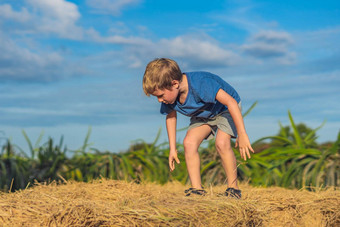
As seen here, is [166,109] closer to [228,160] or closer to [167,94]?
[167,94]

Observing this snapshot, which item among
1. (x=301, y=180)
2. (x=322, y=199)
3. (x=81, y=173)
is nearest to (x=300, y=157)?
(x=301, y=180)

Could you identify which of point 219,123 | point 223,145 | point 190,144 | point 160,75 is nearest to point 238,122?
point 223,145

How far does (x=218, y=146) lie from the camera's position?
11.3 ft

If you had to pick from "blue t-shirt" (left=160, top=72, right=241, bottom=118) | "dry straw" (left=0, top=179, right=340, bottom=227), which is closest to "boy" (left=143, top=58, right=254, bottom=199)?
"blue t-shirt" (left=160, top=72, right=241, bottom=118)

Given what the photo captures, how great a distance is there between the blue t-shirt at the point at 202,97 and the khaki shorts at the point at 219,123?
0.05 metres

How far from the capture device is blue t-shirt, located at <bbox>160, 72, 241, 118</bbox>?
3388 millimetres

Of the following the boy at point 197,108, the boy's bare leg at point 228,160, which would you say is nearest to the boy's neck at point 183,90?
the boy at point 197,108

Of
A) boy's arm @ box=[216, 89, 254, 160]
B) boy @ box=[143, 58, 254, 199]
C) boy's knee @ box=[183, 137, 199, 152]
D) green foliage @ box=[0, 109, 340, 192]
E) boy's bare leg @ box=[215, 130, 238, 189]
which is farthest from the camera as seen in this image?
green foliage @ box=[0, 109, 340, 192]

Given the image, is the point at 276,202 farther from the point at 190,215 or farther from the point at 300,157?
the point at 300,157

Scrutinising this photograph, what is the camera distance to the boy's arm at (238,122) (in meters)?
3.11

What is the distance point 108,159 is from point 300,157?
2598 mm

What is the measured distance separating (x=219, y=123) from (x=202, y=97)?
1.14ft

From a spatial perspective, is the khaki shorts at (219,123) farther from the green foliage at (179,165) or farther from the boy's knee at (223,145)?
the green foliage at (179,165)

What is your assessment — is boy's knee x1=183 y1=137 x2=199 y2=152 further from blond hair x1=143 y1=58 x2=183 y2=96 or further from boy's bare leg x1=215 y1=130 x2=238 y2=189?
blond hair x1=143 y1=58 x2=183 y2=96
